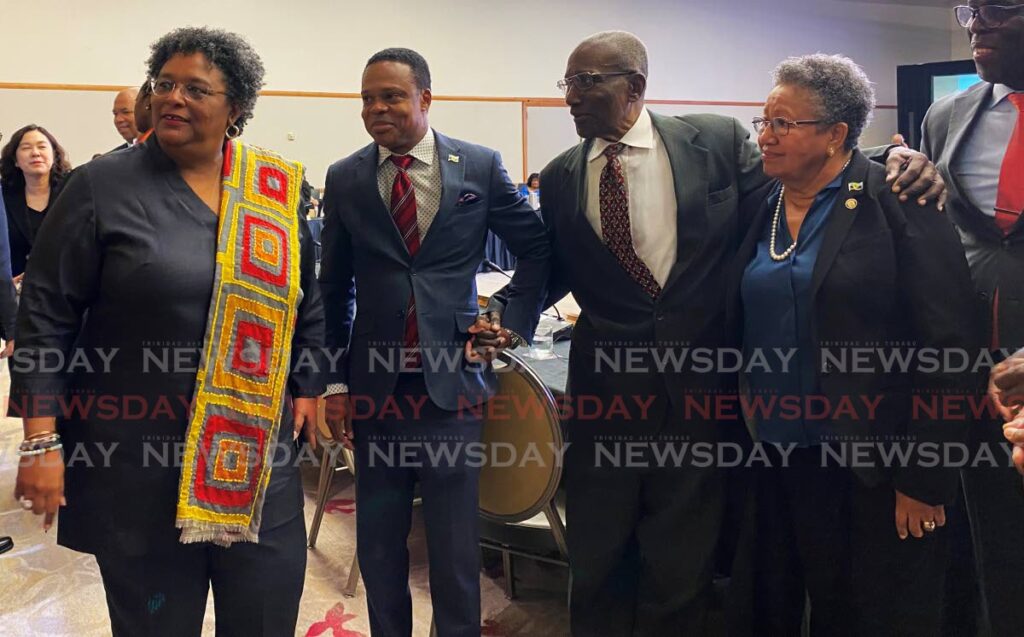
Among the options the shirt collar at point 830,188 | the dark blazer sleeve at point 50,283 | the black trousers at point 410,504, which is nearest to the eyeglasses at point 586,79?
the shirt collar at point 830,188

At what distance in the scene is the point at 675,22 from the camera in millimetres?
8867

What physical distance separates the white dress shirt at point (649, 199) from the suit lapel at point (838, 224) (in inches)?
12.1

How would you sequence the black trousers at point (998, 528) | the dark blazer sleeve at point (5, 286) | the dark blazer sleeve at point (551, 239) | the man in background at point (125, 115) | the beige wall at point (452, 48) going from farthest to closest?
the beige wall at point (452, 48), the man in background at point (125, 115), the dark blazer sleeve at point (5, 286), the dark blazer sleeve at point (551, 239), the black trousers at point (998, 528)

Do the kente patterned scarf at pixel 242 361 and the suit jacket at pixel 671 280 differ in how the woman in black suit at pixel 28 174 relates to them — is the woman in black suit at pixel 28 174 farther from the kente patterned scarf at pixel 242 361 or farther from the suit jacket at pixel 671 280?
the suit jacket at pixel 671 280

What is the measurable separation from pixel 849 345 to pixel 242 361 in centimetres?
119

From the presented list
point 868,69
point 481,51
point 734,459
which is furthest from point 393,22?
point 734,459

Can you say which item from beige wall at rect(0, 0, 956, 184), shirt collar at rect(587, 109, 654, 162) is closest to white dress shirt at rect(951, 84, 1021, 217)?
shirt collar at rect(587, 109, 654, 162)

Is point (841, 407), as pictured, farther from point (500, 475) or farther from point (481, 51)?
point (481, 51)

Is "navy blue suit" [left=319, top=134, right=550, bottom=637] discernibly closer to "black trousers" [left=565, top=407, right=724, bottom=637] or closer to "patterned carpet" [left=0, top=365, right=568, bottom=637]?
"black trousers" [left=565, top=407, right=724, bottom=637]

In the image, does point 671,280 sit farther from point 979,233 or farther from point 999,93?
point 999,93

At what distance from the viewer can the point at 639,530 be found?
176cm

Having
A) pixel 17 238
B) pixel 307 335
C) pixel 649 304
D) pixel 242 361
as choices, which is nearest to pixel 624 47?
pixel 649 304

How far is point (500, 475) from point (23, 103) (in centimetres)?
666

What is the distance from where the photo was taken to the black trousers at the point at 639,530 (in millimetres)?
1713
